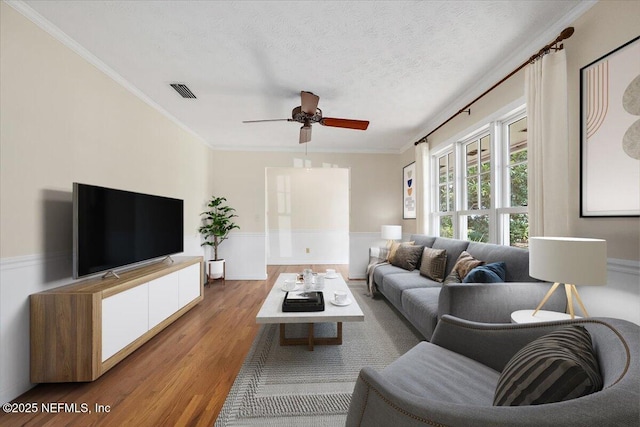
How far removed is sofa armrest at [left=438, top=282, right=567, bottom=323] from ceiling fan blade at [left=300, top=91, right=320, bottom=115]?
206 centimetres

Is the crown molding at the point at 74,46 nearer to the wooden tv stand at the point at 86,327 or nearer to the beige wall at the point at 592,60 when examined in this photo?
the wooden tv stand at the point at 86,327

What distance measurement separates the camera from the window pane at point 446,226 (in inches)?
145

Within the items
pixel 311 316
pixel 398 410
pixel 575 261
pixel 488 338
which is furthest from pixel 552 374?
pixel 311 316

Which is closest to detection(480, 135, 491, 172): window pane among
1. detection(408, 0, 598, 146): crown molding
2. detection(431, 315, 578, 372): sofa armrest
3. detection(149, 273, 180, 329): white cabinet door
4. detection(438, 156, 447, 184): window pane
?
detection(408, 0, 598, 146): crown molding

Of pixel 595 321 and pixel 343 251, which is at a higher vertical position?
pixel 595 321

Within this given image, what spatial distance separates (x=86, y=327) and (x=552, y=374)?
249cm

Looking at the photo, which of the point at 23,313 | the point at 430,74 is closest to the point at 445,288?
the point at 430,74

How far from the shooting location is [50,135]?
1.87 metres

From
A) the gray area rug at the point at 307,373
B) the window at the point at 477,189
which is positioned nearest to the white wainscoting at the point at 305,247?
the window at the point at 477,189

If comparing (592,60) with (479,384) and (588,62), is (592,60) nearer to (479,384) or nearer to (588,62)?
(588,62)

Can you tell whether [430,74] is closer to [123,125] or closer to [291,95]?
[291,95]

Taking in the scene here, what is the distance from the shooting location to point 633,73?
1.42 meters

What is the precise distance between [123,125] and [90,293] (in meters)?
1.74

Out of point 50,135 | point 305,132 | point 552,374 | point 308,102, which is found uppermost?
point 308,102
